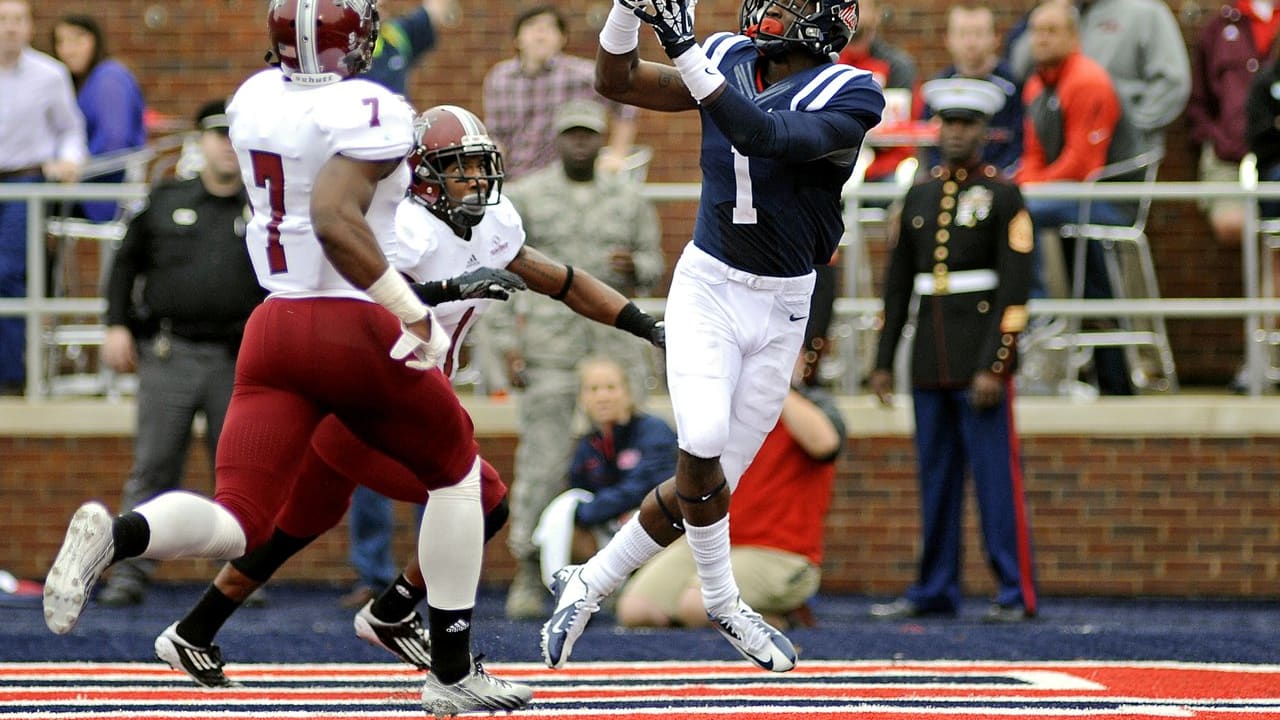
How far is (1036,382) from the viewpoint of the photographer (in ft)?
32.8

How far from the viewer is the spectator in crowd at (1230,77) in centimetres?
1041

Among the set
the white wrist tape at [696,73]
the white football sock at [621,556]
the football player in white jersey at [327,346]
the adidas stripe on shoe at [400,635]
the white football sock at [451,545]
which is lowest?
the adidas stripe on shoe at [400,635]

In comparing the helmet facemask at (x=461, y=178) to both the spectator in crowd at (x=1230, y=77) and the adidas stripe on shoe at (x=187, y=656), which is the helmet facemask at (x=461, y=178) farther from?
the spectator in crowd at (x=1230, y=77)

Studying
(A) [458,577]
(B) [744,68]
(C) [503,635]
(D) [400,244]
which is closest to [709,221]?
(B) [744,68]

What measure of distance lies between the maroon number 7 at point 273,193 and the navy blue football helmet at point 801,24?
1.48 metres

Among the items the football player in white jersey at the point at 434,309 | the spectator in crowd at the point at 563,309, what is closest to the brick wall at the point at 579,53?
the spectator in crowd at the point at 563,309

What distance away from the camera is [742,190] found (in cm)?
560

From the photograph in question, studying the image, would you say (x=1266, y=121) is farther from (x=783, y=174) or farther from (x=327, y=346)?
(x=327, y=346)

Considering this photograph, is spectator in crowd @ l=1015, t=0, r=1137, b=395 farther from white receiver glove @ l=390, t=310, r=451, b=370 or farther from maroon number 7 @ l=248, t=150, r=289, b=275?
maroon number 7 @ l=248, t=150, r=289, b=275

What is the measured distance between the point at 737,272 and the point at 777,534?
276 cm

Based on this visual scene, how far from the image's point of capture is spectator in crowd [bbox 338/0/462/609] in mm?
8961

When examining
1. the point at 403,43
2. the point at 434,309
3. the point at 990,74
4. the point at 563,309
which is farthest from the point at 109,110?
the point at 434,309

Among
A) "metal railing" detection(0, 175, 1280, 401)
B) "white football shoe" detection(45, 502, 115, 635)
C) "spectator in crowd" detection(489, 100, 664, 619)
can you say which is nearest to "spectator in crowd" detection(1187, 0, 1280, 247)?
"metal railing" detection(0, 175, 1280, 401)

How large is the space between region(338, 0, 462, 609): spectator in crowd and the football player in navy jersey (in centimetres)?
288
